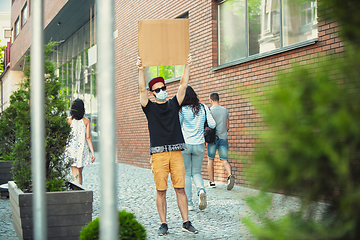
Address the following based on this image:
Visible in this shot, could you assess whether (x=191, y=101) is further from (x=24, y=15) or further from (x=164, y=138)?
(x=24, y=15)

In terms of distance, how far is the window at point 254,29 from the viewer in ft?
24.7

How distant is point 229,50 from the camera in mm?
9586

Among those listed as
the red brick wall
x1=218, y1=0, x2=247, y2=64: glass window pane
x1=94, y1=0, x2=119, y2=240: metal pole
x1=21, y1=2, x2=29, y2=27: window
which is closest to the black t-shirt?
the red brick wall

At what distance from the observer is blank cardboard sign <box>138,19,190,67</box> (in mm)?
3711

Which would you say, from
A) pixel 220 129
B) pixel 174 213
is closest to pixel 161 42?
pixel 174 213

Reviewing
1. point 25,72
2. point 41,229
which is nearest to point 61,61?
point 25,72

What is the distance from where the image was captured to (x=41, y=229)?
2480 millimetres

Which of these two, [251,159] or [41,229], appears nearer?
[251,159]

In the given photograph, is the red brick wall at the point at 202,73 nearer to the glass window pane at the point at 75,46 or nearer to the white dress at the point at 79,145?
the white dress at the point at 79,145

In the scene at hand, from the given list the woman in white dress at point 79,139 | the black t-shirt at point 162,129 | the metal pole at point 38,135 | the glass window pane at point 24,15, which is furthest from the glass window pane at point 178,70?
the glass window pane at point 24,15

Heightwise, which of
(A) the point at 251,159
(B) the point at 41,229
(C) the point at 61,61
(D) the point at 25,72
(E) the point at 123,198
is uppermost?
(C) the point at 61,61

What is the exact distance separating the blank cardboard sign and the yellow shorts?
1.32 m

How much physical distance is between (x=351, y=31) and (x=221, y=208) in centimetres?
535

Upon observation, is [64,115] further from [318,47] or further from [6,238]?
[318,47]
